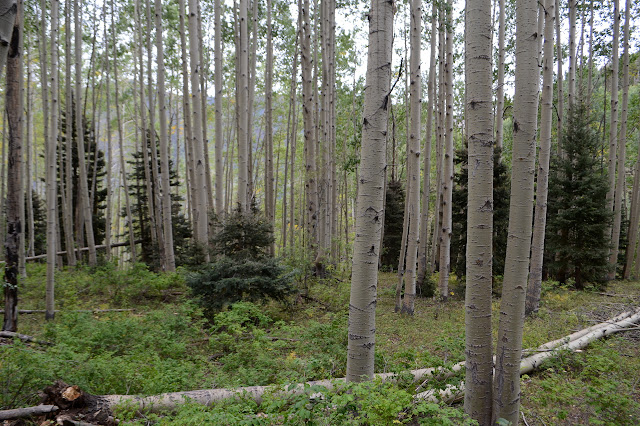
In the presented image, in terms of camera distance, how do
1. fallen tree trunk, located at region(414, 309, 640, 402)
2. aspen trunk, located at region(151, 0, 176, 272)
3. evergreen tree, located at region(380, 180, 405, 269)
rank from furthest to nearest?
evergreen tree, located at region(380, 180, 405, 269), aspen trunk, located at region(151, 0, 176, 272), fallen tree trunk, located at region(414, 309, 640, 402)

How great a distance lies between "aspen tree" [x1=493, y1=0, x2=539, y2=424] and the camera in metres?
2.82

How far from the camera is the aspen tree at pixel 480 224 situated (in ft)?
9.32

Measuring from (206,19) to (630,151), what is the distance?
22.8 m

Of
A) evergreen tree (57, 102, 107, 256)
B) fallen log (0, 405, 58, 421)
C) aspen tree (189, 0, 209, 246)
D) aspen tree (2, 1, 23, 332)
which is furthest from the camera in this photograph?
evergreen tree (57, 102, 107, 256)

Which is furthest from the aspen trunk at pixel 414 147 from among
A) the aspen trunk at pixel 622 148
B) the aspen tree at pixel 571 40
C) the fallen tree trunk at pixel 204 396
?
the aspen trunk at pixel 622 148

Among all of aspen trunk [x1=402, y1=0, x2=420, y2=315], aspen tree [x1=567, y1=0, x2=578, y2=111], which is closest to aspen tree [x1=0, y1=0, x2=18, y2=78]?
aspen trunk [x1=402, y1=0, x2=420, y2=315]

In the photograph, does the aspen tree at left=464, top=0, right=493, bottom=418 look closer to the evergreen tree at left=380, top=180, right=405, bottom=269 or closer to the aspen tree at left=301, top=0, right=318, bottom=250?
the aspen tree at left=301, top=0, right=318, bottom=250

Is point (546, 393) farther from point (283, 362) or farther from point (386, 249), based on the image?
point (386, 249)

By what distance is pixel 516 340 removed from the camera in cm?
283

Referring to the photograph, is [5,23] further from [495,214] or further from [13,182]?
[495,214]

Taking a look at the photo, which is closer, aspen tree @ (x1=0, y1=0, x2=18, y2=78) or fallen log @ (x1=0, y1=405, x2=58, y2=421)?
aspen tree @ (x1=0, y1=0, x2=18, y2=78)

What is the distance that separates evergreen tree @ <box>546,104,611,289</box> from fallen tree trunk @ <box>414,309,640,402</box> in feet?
12.8

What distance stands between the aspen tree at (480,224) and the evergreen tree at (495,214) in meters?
6.58

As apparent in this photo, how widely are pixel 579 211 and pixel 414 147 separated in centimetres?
603
